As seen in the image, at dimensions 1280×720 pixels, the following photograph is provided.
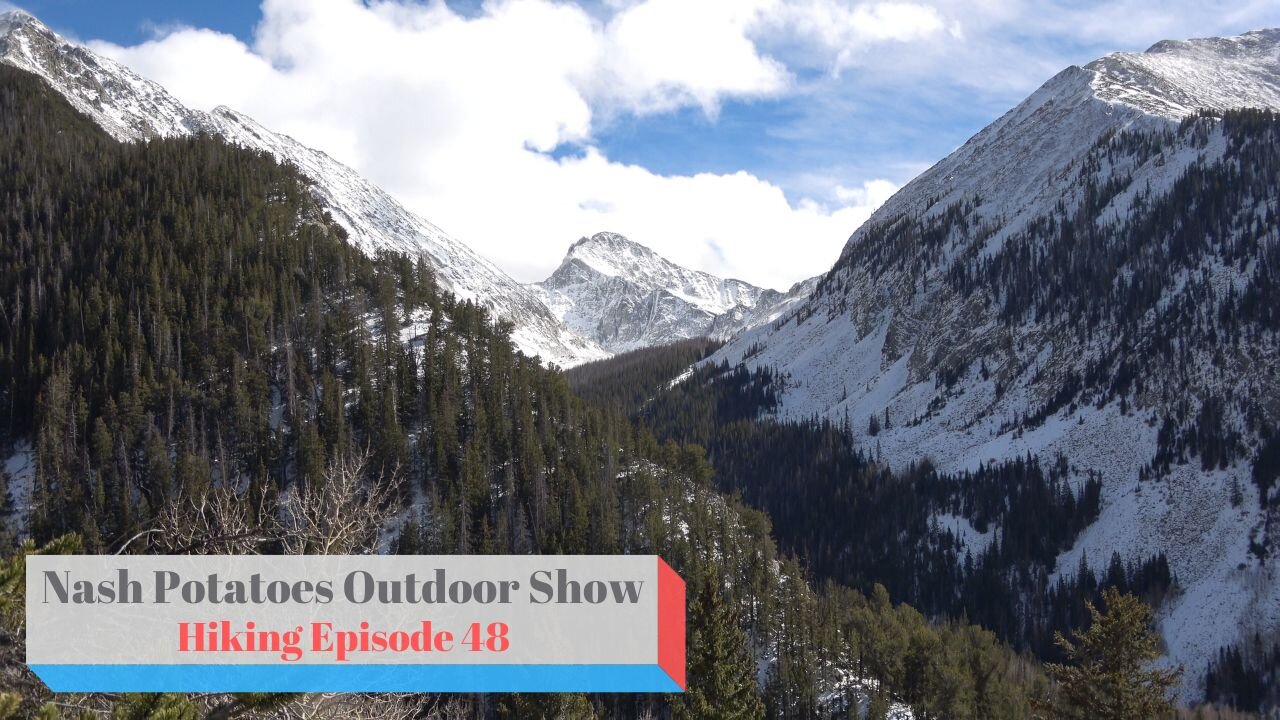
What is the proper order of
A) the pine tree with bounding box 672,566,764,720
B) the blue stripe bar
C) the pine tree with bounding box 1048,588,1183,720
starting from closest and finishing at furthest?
1. the blue stripe bar
2. the pine tree with bounding box 1048,588,1183,720
3. the pine tree with bounding box 672,566,764,720

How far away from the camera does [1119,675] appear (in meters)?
28.5

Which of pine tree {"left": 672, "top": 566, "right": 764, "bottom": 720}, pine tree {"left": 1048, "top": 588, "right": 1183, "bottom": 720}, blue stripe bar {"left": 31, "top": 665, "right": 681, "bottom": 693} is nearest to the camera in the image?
blue stripe bar {"left": 31, "top": 665, "right": 681, "bottom": 693}

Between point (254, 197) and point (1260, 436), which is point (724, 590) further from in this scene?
point (1260, 436)

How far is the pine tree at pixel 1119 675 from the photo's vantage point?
2819 cm

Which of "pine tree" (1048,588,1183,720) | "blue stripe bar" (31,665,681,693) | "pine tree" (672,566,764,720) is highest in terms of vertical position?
"blue stripe bar" (31,665,681,693)

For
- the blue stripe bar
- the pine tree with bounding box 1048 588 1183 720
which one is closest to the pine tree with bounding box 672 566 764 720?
the pine tree with bounding box 1048 588 1183 720

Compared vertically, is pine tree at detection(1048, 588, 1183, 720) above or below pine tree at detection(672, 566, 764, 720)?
above

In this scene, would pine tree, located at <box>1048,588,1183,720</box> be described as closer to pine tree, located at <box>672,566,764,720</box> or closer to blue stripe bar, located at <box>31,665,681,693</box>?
pine tree, located at <box>672,566,764,720</box>

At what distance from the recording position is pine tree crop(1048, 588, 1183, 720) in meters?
28.2

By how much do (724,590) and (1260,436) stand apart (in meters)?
127

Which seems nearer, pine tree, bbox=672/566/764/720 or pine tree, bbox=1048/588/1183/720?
pine tree, bbox=1048/588/1183/720

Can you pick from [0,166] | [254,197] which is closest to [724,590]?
[254,197]

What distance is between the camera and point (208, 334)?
106m

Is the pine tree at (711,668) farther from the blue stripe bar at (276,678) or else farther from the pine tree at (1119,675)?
the blue stripe bar at (276,678)
